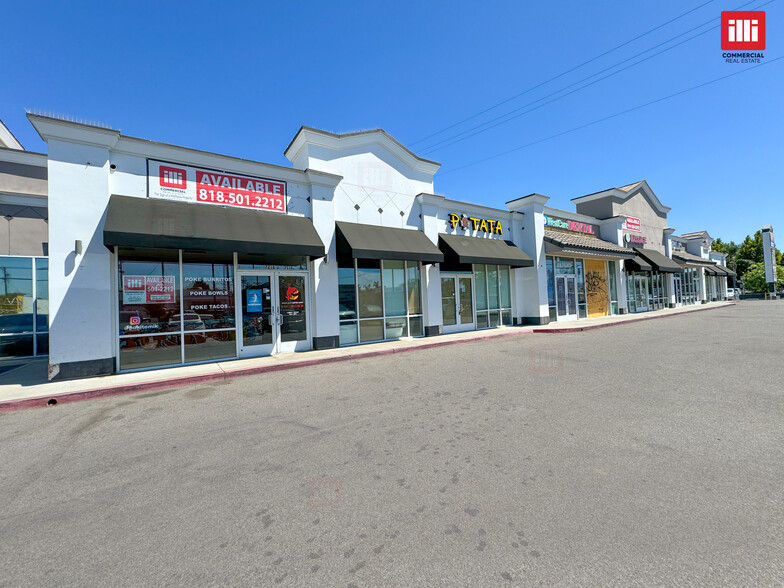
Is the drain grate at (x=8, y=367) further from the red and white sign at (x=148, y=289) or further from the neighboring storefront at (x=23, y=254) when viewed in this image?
the red and white sign at (x=148, y=289)

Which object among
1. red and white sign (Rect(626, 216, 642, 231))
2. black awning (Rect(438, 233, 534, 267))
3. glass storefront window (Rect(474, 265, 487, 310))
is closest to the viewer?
black awning (Rect(438, 233, 534, 267))

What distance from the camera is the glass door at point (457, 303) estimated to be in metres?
14.7

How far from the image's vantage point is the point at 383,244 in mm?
11664

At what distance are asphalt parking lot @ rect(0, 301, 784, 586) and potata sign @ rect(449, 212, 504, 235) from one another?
999 centimetres

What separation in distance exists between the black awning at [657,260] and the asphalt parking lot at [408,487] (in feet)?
67.9

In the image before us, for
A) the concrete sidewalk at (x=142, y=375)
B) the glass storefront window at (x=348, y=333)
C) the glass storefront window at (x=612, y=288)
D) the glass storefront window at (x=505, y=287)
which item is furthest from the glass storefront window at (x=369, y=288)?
the glass storefront window at (x=612, y=288)

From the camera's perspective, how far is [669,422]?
4484 mm

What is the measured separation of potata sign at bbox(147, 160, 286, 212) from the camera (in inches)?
357

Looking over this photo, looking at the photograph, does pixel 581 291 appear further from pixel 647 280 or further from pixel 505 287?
pixel 647 280

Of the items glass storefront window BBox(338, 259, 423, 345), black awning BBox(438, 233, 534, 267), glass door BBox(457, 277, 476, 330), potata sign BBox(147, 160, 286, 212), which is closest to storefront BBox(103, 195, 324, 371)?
potata sign BBox(147, 160, 286, 212)

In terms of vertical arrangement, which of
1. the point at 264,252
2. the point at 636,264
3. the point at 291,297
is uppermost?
the point at 636,264

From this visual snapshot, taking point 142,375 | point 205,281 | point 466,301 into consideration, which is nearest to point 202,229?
point 205,281

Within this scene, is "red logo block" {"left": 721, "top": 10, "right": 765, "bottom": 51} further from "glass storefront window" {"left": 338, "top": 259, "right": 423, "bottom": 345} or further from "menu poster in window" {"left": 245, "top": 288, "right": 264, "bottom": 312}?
"menu poster in window" {"left": 245, "top": 288, "right": 264, "bottom": 312}

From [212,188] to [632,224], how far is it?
26.8 meters
